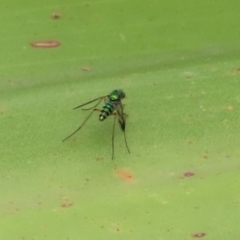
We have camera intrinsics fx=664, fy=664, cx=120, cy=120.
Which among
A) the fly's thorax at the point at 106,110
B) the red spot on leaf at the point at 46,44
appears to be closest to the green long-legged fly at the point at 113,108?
the fly's thorax at the point at 106,110

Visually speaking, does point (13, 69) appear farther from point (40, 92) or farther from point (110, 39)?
point (110, 39)

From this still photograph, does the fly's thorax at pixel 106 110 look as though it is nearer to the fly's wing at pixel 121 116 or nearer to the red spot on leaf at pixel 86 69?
the fly's wing at pixel 121 116

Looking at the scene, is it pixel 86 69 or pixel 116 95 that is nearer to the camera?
pixel 116 95

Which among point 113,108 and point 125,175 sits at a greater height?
point 113,108

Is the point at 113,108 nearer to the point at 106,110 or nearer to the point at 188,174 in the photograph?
the point at 106,110

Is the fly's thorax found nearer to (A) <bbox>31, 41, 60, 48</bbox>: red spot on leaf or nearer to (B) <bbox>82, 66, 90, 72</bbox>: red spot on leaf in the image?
(B) <bbox>82, 66, 90, 72</bbox>: red spot on leaf

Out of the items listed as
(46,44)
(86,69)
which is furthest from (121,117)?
(46,44)

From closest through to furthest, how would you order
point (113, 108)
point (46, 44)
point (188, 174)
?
point (188, 174) < point (113, 108) < point (46, 44)

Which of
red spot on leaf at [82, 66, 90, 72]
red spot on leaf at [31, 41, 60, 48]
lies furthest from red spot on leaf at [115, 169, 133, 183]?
red spot on leaf at [31, 41, 60, 48]

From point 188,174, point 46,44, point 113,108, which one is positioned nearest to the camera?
point 188,174
